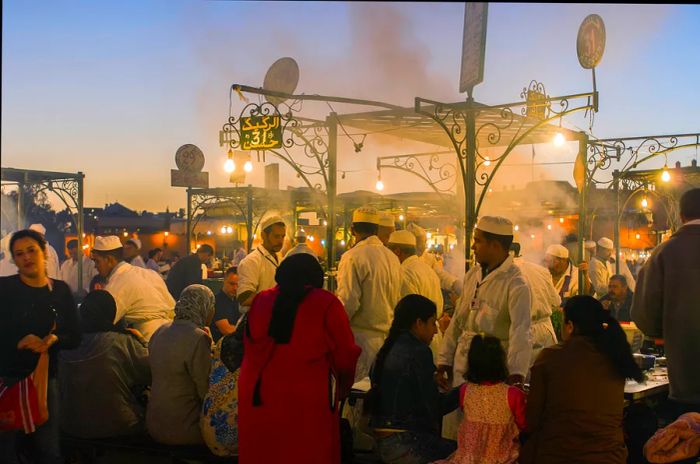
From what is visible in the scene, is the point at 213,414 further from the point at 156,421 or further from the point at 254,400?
the point at 254,400

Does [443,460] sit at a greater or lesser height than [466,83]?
lesser

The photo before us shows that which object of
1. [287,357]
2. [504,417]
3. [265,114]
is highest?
[265,114]

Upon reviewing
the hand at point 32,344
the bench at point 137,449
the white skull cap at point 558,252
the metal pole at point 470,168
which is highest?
the metal pole at point 470,168

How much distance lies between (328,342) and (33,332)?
223 cm

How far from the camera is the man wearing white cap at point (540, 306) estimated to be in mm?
5464

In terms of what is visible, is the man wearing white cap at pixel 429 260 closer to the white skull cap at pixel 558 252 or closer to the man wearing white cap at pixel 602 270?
the white skull cap at pixel 558 252

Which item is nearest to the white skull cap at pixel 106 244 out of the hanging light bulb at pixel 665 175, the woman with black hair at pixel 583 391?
the woman with black hair at pixel 583 391

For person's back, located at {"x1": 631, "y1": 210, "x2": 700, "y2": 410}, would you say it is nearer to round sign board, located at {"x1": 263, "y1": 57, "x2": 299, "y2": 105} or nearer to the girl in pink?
the girl in pink

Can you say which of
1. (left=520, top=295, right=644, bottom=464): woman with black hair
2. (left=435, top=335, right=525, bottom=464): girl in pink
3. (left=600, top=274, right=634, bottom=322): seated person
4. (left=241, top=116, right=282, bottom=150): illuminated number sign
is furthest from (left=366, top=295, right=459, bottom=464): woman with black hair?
(left=600, top=274, right=634, bottom=322): seated person

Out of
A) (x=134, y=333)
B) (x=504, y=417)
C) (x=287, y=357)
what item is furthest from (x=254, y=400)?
(x=134, y=333)

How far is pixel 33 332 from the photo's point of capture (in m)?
4.79

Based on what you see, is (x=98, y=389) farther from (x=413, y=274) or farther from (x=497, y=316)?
(x=497, y=316)

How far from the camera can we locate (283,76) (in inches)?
393

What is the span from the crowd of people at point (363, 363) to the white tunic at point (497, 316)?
1 cm
